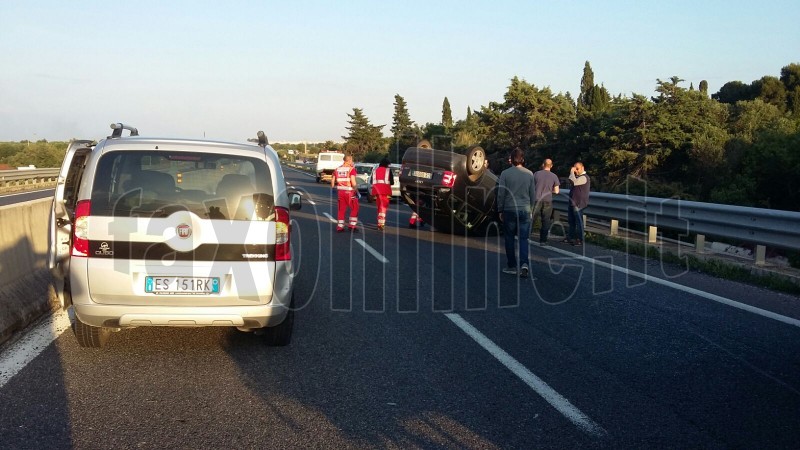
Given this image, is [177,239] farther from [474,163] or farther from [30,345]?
[474,163]

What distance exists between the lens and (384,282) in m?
9.46

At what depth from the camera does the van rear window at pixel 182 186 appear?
18.2 ft

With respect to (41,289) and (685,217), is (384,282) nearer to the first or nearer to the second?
(41,289)

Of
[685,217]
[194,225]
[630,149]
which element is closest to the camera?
[194,225]

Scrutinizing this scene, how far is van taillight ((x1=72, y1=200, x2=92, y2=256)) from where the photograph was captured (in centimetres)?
541

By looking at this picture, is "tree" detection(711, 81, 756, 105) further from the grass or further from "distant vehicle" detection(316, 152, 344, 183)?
the grass

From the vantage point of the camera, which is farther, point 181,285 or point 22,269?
point 22,269

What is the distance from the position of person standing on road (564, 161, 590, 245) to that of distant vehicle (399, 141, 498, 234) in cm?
168

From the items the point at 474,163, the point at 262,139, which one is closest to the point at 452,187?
the point at 474,163

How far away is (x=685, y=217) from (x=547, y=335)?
22.4 feet

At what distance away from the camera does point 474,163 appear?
1482 cm

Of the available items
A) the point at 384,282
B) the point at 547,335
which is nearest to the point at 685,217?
the point at 384,282

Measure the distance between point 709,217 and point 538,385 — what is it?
25.4ft

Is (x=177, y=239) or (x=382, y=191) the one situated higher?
(x=177, y=239)
